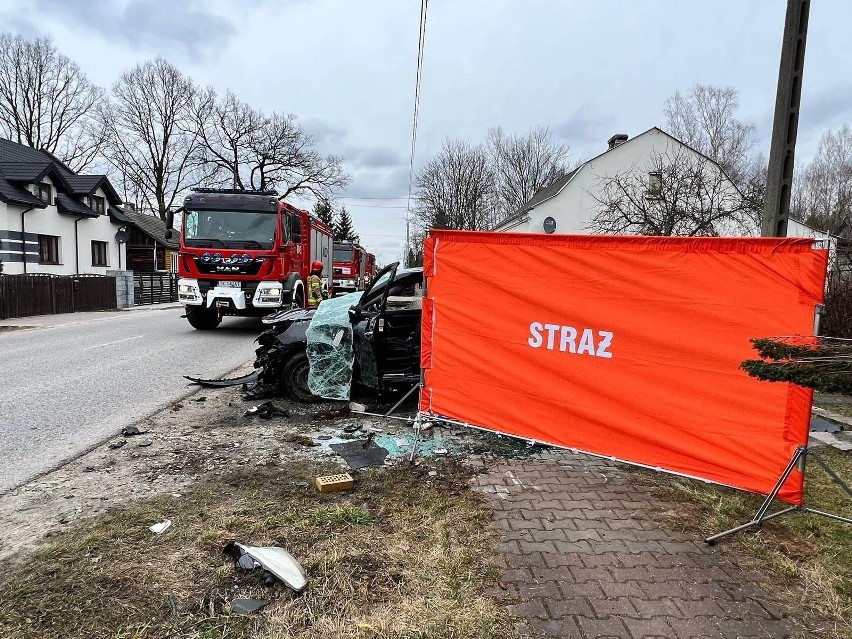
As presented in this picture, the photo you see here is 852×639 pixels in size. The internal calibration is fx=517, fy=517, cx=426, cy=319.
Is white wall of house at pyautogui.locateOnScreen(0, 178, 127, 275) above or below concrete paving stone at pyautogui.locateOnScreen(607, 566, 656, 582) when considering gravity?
above

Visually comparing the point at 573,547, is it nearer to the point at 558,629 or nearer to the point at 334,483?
the point at 558,629

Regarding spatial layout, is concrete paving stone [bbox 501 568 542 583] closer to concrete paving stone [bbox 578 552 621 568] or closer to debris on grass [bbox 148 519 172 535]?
concrete paving stone [bbox 578 552 621 568]

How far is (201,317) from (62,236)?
20.0m

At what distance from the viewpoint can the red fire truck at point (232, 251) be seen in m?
12.3

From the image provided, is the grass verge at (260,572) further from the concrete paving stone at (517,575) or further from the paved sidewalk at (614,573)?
the paved sidewalk at (614,573)

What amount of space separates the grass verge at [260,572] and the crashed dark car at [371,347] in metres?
2.22

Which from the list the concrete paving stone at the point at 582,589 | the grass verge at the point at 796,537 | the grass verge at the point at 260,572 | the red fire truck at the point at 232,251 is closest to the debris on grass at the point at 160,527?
the grass verge at the point at 260,572

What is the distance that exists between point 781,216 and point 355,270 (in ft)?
81.5

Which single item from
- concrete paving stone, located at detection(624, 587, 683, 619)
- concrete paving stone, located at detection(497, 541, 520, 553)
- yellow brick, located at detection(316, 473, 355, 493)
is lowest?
concrete paving stone, located at detection(624, 587, 683, 619)

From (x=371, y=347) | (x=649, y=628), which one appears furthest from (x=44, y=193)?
(x=649, y=628)

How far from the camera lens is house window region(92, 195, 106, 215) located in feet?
101

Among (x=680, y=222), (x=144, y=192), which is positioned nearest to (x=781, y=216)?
(x=680, y=222)

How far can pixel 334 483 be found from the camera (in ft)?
12.7

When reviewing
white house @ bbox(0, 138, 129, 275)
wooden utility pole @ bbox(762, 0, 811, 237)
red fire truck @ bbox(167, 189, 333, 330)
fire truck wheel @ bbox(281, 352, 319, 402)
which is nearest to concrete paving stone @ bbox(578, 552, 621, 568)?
fire truck wheel @ bbox(281, 352, 319, 402)
